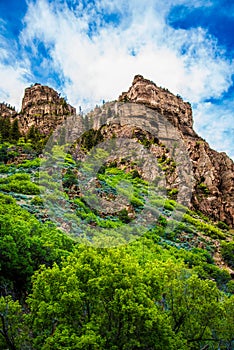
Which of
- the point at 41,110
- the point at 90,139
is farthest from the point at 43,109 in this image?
the point at 90,139

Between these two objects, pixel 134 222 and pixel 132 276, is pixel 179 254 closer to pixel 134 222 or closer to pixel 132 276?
pixel 134 222

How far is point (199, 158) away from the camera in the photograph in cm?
7706

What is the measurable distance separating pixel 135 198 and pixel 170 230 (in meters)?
6.63

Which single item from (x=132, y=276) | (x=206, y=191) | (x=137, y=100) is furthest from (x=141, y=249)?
(x=137, y=100)

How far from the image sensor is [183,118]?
299 ft

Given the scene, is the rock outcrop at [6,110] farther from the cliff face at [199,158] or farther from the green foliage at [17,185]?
the green foliage at [17,185]

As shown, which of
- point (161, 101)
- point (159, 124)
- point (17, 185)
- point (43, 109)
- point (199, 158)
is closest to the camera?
point (17, 185)

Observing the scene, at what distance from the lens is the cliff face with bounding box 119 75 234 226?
69.0m

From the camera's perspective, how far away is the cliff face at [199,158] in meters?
69.0

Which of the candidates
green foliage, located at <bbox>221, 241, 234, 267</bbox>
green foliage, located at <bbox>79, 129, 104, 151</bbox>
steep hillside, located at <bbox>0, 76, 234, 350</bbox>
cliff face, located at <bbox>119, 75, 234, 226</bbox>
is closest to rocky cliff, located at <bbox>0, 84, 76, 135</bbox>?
steep hillside, located at <bbox>0, 76, 234, 350</bbox>

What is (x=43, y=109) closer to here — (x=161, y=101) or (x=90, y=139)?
(x=90, y=139)

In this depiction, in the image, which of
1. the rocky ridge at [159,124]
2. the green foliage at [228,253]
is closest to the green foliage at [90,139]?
the rocky ridge at [159,124]

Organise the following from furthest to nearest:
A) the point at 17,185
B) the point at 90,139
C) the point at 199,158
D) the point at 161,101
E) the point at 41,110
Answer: the point at 41,110 < the point at 161,101 < the point at 199,158 < the point at 90,139 < the point at 17,185

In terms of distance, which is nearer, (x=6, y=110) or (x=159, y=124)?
(x=159, y=124)
